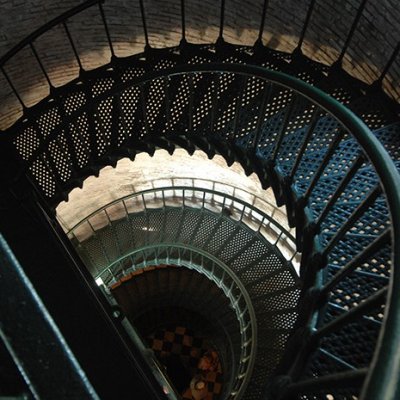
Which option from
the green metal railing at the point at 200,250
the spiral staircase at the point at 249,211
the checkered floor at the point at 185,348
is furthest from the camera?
the checkered floor at the point at 185,348

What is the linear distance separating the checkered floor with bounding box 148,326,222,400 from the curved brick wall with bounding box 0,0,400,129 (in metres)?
6.21

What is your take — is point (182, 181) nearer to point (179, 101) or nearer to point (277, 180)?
point (179, 101)

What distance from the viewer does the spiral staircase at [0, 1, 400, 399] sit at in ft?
6.41

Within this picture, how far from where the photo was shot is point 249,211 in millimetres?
7133

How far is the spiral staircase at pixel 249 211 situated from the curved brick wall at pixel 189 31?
47 cm

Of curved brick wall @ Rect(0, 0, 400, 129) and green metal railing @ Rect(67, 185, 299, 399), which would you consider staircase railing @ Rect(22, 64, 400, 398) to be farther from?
green metal railing @ Rect(67, 185, 299, 399)

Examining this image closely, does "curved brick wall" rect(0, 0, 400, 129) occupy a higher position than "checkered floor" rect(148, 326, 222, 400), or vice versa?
"curved brick wall" rect(0, 0, 400, 129)

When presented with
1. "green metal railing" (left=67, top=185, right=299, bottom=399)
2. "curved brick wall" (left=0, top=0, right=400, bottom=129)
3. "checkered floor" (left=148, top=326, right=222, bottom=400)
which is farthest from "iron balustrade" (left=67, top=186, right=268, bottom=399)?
"checkered floor" (left=148, top=326, right=222, bottom=400)

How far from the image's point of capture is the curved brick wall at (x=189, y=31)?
4129 millimetres

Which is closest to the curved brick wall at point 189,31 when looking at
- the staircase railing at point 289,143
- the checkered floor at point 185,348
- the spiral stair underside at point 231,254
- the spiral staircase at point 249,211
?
the spiral staircase at point 249,211

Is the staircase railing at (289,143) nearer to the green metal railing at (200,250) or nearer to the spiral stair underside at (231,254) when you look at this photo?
the green metal railing at (200,250)

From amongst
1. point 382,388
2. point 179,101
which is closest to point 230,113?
point 179,101

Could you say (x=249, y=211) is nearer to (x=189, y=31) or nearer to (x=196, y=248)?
(x=196, y=248)

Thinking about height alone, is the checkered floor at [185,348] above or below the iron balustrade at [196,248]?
below
